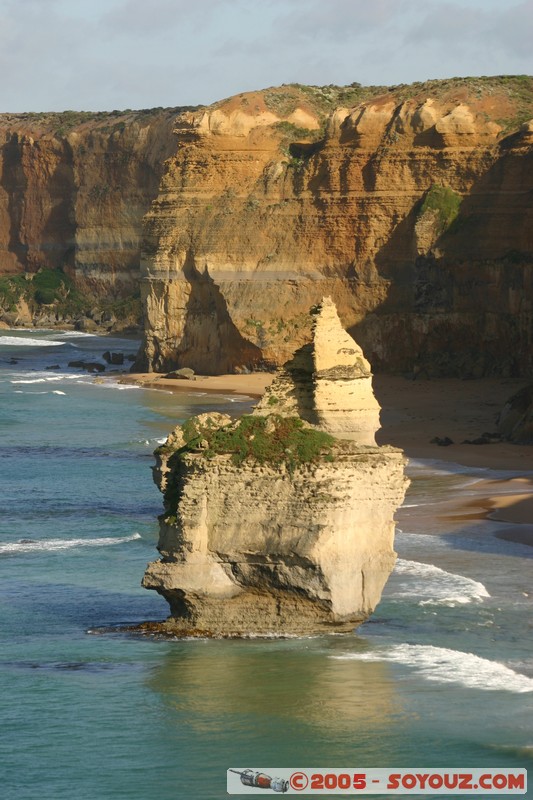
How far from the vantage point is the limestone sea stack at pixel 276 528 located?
19.6 metres

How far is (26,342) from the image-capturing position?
109562mm

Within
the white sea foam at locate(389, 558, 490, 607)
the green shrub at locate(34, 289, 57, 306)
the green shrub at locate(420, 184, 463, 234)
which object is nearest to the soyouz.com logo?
the white sea foam at locate(389, 558, 490, 607)

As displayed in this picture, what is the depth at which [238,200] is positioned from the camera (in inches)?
2771

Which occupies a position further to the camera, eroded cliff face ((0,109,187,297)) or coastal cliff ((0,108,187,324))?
coastal cliff ((0,108,187,324))

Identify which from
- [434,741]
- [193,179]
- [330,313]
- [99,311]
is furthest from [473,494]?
[99,311]

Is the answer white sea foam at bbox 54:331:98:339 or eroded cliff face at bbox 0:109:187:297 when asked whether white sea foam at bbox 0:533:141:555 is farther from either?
eroded cliff face at bbox 0:109:187:297

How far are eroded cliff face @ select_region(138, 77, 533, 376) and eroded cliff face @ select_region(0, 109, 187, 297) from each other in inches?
2075

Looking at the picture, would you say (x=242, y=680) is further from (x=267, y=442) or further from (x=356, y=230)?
(x=356, y=230)

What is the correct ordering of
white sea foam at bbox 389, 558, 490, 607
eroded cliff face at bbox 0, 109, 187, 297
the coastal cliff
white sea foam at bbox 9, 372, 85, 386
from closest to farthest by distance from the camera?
white sea foam at bbox 389, 558, 490, 607 → white sea foam at bbox 9, 372, 85, 386 → eroded cliff face at bbox 0, 109, 187, 297 → the coastal cliff

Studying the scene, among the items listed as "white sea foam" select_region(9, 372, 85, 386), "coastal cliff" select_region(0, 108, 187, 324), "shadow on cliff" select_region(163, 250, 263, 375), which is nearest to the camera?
"shadow on cliff" select_region(163, 250, 263, 375)

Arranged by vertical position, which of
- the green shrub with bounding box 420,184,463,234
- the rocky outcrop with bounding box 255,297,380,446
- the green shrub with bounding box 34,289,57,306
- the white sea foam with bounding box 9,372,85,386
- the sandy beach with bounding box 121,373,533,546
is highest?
the green shrub with bounding box 420,184,463,234

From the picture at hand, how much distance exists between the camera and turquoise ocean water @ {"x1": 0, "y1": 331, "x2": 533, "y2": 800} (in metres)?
16.9

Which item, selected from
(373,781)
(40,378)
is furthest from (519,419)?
(40,378)

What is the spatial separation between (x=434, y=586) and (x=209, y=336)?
46450 millimetres
